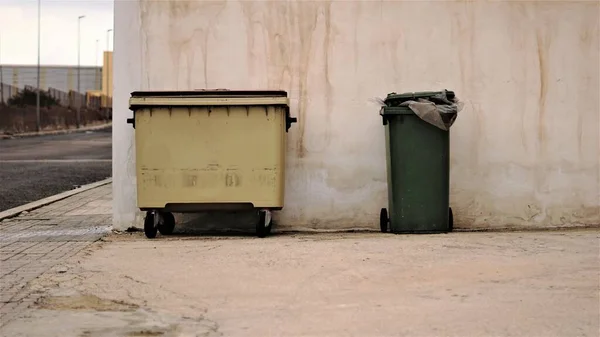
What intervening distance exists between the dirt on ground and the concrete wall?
1.10 metres

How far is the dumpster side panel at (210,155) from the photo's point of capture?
8148 millimetres

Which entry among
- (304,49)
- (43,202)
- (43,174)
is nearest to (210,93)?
(304,49)

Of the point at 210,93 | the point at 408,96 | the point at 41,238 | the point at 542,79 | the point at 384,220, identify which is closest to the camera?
the point at 210,93

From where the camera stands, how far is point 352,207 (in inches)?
354

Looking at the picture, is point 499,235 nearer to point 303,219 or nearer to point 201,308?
point 303,219

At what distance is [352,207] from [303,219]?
0.49 metres

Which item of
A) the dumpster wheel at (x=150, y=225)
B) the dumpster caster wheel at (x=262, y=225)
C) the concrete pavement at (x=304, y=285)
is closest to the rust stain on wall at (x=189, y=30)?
the dumpster wheel at (x=150, y=225)

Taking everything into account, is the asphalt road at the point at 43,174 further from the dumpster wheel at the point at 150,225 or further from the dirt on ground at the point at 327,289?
the dirt on ground at the point at 327,289

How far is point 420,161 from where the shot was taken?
27.2ft

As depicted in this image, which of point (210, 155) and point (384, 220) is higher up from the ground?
point (210, 155)

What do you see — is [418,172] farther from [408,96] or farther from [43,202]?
[43,202]

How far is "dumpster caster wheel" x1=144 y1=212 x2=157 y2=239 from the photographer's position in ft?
27.4

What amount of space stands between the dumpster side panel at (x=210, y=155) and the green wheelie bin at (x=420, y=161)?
1.06m

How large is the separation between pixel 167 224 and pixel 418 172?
7.98 ft
